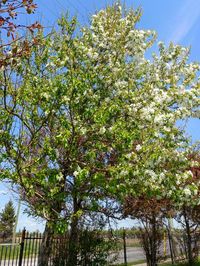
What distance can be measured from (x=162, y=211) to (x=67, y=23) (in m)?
8.12

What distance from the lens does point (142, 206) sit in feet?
43.9

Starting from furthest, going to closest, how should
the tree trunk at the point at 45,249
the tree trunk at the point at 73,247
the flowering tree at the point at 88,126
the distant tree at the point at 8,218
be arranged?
the distant tree at the point at 8,218, the tree trunk at the point at 73,247, the tree trunk at the point at 45,249, the flowering tree at the point at 88,126

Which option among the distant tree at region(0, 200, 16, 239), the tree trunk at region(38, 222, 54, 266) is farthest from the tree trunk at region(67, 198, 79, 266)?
the distant tree at region(0, 200, 16, 239)

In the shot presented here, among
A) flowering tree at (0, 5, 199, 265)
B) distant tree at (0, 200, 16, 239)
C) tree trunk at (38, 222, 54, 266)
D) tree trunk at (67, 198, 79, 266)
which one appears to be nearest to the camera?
flowering tree at (0, 5, 199, 265)

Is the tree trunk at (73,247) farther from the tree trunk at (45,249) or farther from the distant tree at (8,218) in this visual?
the distant tree at (8,218)

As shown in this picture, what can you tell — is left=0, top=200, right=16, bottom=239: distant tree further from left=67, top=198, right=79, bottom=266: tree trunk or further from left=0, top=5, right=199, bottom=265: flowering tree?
left=0, top=5, right=199, bottom=265: flowering tree

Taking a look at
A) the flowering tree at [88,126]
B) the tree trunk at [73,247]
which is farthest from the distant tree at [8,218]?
the flowering tree at [88,126]

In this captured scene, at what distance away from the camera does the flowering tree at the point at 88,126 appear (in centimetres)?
837

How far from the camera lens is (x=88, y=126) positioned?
8836mm

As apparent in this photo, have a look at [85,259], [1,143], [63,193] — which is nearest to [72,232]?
[85,259]

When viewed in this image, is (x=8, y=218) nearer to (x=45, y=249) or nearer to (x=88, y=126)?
(x=45, y=249)

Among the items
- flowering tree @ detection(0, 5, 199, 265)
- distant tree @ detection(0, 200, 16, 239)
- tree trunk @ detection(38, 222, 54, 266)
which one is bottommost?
tree trunk @ detection(38, 222, 54, 266)

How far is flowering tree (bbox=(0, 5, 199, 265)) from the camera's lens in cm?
837

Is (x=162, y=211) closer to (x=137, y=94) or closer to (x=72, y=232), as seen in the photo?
(x=72, y=232)
